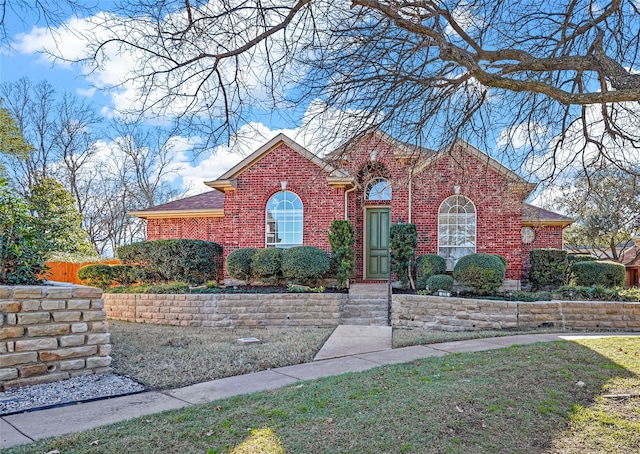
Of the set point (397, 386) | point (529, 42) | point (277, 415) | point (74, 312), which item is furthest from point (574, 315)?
point (74, 312)

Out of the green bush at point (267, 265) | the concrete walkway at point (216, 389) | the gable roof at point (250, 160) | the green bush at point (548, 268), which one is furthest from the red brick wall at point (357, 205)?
the concrete walkway at point (216, 389)

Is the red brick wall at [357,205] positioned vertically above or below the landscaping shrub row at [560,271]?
above

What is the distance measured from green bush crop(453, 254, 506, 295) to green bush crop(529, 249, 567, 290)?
7.95ft

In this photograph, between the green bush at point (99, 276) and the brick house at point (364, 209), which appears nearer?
the brick house at point (364, 209)

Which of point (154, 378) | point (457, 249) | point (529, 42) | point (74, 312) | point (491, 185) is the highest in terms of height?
point (529, 42)

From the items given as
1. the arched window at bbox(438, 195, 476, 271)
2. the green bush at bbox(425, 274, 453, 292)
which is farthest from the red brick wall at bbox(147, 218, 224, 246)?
the green bush at bbox(425, 274, 453, 292)

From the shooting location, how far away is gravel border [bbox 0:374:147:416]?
488cm

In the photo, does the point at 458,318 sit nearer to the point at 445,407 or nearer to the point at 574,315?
the point at 574,315

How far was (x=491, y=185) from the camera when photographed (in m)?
13.7

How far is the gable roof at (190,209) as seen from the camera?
646 inches

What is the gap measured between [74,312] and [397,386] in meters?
4.19

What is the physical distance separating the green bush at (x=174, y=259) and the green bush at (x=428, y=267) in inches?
244

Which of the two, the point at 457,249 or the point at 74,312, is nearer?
the point at 74,312

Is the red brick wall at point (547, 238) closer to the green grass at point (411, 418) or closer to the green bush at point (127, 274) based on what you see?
the green grass at point (411, 418)
